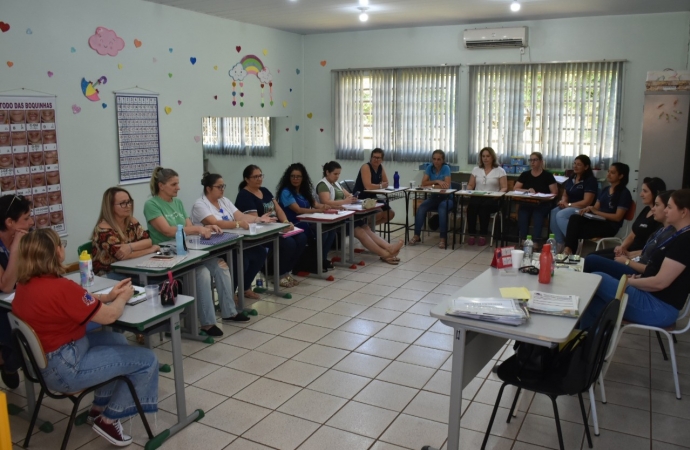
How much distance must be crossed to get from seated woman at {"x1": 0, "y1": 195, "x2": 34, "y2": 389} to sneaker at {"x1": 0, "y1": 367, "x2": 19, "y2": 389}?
0.01 meters

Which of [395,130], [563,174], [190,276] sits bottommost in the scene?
[190,276]

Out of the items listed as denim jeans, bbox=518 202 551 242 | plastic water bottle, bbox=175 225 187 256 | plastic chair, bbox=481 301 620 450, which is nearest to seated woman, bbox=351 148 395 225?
denim jeans, bbox=518 202 551 242

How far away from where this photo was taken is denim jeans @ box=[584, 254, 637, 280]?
4.20 m

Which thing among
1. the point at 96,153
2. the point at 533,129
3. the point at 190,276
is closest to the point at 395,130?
the point at 533,129

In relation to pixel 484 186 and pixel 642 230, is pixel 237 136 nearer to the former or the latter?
pixel 484 186

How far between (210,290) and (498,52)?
559cm

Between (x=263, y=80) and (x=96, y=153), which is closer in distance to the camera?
(x=96, y=153)

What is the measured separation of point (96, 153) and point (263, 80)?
10.4ft

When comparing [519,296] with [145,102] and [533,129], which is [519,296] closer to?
[145,102]

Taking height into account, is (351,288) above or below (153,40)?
below

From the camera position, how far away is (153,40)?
259 inches

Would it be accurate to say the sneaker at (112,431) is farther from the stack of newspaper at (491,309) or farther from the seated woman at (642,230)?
the seated woman at (642,230)

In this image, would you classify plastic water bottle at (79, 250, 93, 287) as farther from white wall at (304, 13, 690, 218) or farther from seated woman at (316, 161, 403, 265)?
white wall at (304, 13, 690, 218)

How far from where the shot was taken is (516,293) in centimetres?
305
